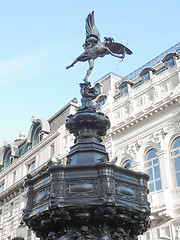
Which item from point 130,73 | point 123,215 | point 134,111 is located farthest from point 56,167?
point 130,73

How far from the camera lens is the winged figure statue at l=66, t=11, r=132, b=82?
28.7 feet

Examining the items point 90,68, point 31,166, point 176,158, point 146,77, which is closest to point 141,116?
point 176,158

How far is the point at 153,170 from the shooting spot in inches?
992

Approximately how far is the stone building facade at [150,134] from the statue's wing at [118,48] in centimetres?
1530

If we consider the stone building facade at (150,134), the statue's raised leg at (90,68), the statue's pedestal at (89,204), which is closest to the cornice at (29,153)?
the stone building facade at (150,134)

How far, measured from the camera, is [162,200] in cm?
2300

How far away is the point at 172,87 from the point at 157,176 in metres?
6.22

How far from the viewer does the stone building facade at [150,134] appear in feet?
76.1

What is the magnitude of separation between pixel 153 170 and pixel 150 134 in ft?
8.51

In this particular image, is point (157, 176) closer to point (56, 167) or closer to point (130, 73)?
point (130, 73)

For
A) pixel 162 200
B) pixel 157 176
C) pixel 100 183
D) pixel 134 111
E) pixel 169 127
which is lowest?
pixel 100 183

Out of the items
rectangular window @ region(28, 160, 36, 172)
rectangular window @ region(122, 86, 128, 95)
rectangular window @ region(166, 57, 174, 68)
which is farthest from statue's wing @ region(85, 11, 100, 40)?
rectangular window @ region(28, 160, 36, 172)

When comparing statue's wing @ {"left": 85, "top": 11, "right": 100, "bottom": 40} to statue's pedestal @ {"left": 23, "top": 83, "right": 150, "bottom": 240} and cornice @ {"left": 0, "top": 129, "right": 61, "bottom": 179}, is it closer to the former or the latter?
statue's pedestal @ {"left": 23, "top": 83, "right": 150, "bottom": 240}

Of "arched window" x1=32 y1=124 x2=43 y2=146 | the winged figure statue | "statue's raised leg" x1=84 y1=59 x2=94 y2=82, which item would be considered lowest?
"statue's raised leg" x1=84 y1=59 x2=94 y2=82
